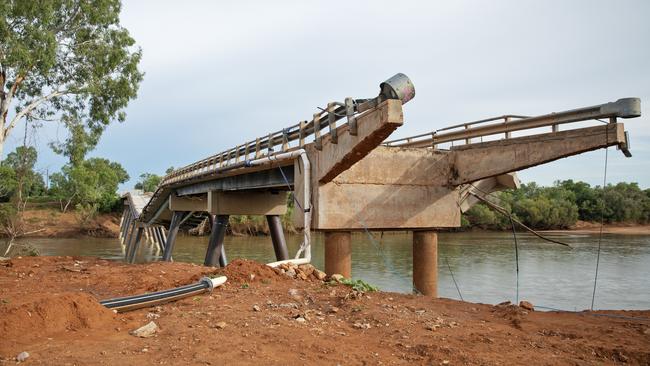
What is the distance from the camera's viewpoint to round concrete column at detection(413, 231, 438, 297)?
41.5 ft

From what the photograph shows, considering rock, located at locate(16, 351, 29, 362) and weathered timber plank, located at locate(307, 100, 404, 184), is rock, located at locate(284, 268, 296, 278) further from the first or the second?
rock, located at locate(16, 351, 29, 362)

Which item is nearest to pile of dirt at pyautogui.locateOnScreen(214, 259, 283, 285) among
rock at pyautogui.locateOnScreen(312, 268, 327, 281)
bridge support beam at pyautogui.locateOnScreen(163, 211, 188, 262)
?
rock at pyautogui.locateOnScreen(312, 268, 327, 281)

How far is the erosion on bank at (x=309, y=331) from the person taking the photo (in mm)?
5016

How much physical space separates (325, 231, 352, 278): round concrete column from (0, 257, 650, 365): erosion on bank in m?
3.22

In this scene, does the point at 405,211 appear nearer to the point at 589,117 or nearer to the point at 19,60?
the point at 589,117

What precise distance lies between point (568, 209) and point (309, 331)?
77.1m

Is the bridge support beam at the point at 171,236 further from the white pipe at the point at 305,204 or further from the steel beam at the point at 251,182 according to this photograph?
the white pipe at the point at 305,204

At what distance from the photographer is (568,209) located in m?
73.4

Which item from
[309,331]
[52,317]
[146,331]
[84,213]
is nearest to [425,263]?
[309,331]

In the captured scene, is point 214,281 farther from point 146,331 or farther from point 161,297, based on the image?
point 146,331

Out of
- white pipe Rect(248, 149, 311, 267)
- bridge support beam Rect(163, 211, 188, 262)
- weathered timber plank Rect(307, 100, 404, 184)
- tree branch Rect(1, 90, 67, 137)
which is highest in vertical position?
tree branch Rect(1, 90, 67, 137)

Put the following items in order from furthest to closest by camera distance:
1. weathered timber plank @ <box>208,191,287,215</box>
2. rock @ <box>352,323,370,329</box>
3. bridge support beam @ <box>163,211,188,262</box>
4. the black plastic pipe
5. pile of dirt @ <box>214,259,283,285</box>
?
1. bridge support beam @ <box>163,211,188,262</box>
2. weathered timber plank @ <box>208,191,287,215</box>
3. pile of dirt @ <box>214,259,283,285</box>
4. the black plastic pipe
5. rock @ <box>352,323,370,329</box>

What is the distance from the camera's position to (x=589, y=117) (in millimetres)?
9672

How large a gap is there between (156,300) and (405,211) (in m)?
6.93
